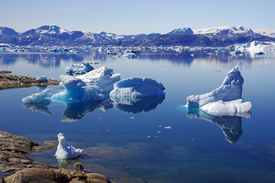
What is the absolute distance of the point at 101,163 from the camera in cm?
749

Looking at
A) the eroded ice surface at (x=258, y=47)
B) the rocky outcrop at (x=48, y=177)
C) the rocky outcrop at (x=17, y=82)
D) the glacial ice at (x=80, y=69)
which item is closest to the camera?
the rocky outcrop at (x=48, y=177)

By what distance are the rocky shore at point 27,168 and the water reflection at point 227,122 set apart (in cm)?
558

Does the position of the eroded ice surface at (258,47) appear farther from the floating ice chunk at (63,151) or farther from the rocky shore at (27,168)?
the rocky shore at (27,168)

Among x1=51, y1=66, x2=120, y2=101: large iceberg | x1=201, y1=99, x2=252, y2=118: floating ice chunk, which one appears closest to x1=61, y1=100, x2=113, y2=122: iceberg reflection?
x1=51, y1=66, x2=120, y2=101: large iceberg

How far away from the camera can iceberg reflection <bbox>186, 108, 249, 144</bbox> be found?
9953 millimetres

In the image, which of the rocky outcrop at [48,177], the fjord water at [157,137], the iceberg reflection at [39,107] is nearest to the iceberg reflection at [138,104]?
the fjord water at [157,137]

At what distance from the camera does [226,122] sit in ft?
37.6

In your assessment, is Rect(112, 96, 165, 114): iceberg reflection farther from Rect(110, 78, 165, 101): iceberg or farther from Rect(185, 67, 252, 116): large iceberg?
Rect(185, 67, 252, 116): large iceberg

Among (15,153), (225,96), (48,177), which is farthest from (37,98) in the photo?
(48,177)

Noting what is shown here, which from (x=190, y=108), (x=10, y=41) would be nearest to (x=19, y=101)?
(x=190, y=108)

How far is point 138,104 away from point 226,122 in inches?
185

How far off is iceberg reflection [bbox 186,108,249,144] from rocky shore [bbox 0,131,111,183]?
5.58 m

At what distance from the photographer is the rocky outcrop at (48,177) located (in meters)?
4.97

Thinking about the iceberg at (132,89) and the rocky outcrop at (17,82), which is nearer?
the iceberg at (132,89)
